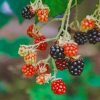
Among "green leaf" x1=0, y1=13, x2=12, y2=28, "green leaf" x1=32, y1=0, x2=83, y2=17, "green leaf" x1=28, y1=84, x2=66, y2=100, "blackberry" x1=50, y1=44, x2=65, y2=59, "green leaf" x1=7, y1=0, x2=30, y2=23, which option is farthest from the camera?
"green leaf" x1=28, y1=84, x2=66, y2=100

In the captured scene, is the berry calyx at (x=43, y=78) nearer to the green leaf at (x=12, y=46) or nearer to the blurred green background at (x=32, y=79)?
the blurred green background at (x=32, y=79)

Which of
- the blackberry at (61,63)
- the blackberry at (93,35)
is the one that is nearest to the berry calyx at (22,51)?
the blackberry at (61,63)

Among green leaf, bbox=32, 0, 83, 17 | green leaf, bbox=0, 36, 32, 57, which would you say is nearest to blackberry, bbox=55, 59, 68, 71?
green leaf, bbox=32, 0, 83, 17

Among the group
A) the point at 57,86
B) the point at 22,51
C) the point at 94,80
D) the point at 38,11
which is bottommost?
the point at 57,86

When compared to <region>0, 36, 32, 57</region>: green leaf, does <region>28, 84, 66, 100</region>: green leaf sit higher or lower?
lower

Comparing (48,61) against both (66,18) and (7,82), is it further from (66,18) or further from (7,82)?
(7,82)

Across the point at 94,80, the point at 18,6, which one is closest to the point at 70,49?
the point at 18,6

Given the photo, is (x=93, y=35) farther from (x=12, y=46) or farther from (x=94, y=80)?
(x=94, y=80)

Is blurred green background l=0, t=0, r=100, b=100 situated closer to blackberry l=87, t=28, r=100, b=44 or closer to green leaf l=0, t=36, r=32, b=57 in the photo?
green leaf l=0, t=36, r=32, b=57
